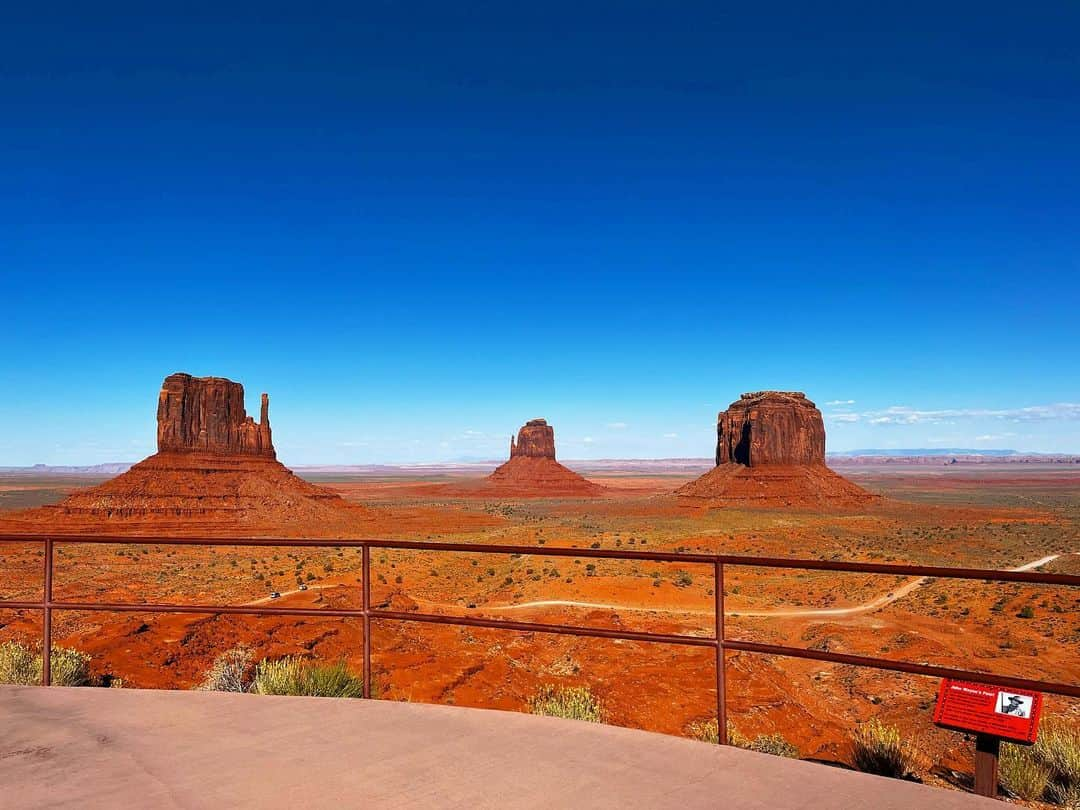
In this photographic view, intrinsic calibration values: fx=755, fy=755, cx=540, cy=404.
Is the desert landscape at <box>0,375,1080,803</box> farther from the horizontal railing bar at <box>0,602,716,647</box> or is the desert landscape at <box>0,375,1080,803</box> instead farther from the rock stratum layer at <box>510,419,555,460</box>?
the rock stratum layer at <box>510,419,555,460</box>

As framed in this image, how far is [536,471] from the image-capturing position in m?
152

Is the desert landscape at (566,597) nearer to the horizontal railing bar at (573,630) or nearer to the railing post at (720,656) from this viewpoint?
the railing post at (720,656)

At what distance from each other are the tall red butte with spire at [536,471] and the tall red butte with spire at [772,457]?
3791cm

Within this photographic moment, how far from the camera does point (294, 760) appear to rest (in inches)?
179

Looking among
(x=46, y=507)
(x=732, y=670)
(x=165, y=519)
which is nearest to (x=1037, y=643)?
(x=732, y=670)

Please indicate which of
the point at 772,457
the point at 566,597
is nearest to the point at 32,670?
the point at 566,597

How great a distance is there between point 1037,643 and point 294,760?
2078cm

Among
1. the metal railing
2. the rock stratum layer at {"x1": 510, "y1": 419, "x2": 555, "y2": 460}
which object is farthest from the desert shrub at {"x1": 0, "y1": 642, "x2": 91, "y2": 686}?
the rock stratum layer at {"x1": 510, "y1": 419, "x2": 555, "y2": 460}

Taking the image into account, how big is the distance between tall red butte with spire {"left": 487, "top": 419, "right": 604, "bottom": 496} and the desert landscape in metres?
61.5

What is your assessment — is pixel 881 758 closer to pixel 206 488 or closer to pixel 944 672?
pixel 944 672

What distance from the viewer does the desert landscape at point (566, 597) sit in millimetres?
11977

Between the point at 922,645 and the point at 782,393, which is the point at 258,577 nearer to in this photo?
the point at 922,645

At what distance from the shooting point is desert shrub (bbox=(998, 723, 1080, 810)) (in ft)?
17.0

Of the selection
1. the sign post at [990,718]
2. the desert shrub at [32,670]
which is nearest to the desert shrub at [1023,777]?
the sign post at [990,718]
